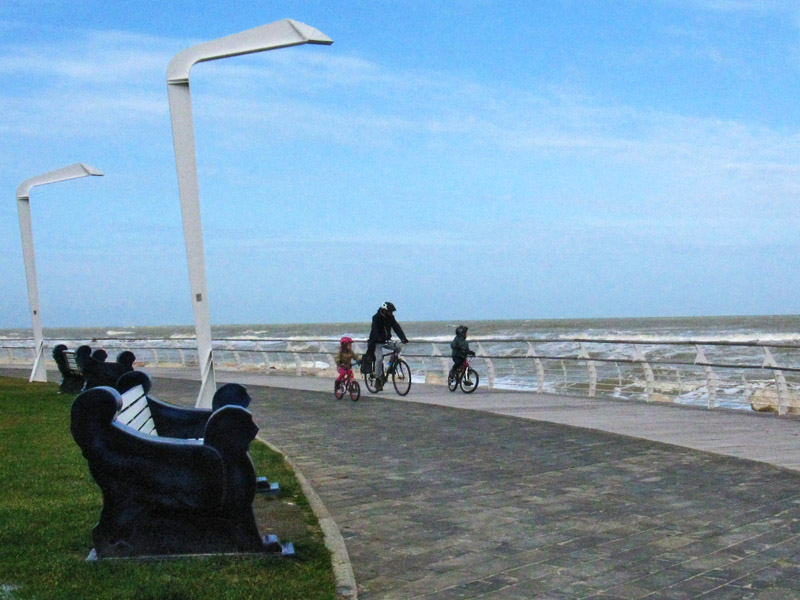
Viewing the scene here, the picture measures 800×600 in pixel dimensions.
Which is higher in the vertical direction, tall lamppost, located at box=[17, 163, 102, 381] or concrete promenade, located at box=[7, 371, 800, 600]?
tall lamppost, located at box=[17, 163, 102, 381]

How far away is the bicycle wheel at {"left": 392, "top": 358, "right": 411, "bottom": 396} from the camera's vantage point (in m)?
19.3

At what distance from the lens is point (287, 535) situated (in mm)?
6203

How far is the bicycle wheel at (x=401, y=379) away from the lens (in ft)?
63.4

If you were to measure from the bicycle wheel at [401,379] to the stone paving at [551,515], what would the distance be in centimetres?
700

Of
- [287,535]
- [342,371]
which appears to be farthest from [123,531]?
[342,371]

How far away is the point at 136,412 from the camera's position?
6746 mm

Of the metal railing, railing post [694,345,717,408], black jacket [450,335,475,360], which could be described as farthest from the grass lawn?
black jacket [450,335,475,360]

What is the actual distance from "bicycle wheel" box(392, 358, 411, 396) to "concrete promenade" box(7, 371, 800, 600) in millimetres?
4734

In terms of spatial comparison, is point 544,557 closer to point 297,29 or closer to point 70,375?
point 297,29

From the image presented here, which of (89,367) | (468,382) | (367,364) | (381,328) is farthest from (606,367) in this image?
(89,367)

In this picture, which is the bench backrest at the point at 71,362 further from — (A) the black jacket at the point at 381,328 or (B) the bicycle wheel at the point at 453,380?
(B) the bicycle wheel at the point at 453,380

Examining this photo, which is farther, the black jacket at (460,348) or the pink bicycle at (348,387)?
the black jacket at (460,348)

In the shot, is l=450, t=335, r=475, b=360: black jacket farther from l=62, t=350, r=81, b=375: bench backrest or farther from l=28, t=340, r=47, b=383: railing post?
l=28, t=340, r=47, b=383: railing post

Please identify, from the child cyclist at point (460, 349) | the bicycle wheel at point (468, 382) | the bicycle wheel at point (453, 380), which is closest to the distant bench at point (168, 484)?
the child cyclist at point (460, 349)
